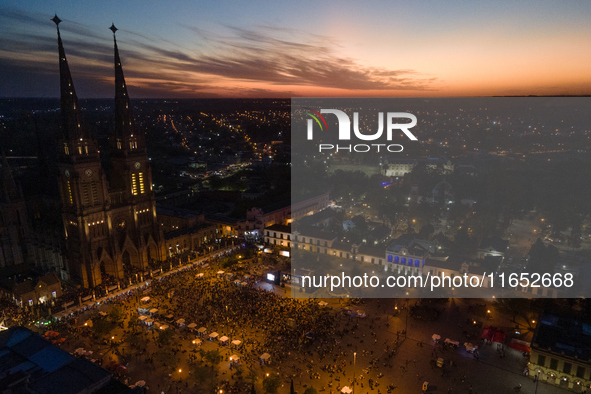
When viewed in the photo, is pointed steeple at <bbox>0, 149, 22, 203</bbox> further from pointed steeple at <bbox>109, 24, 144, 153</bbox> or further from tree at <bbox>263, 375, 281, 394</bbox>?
tree at <bbox>263, 375, 281, 394</bbox>

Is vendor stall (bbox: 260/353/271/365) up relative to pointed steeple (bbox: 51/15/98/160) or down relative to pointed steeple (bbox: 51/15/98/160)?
down

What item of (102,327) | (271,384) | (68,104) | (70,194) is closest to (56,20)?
(68,104)

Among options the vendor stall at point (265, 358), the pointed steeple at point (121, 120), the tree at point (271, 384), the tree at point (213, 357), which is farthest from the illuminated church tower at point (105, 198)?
the tree at point (271, 384)

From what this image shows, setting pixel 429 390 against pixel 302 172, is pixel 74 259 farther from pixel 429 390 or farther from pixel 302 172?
pixel 302 172

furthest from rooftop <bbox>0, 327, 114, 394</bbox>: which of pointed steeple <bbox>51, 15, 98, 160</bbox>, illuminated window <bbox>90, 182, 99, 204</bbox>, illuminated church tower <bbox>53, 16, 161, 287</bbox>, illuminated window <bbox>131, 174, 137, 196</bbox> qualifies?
illuminated window <bbox>131, 174, 137, 196</bbox>

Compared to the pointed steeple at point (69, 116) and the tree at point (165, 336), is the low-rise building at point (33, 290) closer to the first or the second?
the pointed steeple at point (69, 116)

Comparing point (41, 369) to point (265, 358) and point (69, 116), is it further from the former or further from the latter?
point (69, 116)
